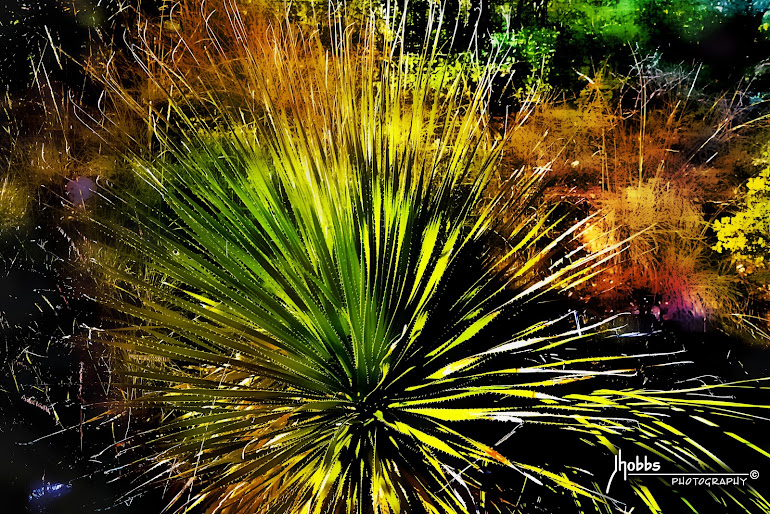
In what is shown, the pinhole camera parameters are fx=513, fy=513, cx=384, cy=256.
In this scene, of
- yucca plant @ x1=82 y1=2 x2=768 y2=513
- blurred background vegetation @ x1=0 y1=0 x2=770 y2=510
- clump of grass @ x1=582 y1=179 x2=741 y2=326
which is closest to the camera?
yucca plant @ x1=82 y1=2 x2=768 y2=513

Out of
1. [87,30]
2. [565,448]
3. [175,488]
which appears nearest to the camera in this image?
[565,448]

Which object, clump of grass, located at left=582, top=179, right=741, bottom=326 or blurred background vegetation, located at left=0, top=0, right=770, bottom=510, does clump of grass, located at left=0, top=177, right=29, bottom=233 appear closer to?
blurred background vegetation, located at left=0, top=0, right=770, bottom=510

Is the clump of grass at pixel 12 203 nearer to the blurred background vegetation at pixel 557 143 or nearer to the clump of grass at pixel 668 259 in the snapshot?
the blurred background vegetation at pixel 557 143

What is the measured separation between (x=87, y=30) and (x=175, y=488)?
1.52m

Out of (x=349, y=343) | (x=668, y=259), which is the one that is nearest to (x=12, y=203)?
(x=349, y=343)

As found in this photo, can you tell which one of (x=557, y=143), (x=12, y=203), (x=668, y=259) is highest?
(x=557, y=143)

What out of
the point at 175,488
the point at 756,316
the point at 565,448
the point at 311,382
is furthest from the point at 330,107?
the point at 756,316

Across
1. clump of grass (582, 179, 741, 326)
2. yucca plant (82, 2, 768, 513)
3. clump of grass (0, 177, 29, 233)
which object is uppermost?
yucca plant (82, 2, 768, 513)

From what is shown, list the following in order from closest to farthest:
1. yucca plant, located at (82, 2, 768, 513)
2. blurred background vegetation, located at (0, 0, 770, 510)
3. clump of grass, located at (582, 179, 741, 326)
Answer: yucca plant, located at (82, 2, 768, 513) < blurred background vegetation, located at (0, 0, 770, 510) < clump of grass, located at (582, 179, 741, 326)

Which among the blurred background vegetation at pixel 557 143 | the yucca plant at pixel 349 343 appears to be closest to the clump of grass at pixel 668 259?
the blurred background vegetation at pixel 557 143

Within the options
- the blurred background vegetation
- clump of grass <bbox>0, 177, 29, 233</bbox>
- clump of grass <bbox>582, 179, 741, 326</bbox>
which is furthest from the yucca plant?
clump of grass <bbox>0, 177, 29, 233</bbox>

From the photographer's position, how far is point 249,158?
1039 mm

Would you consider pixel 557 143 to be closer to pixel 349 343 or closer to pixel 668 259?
pixel 668 259

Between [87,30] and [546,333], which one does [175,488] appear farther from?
[87,30]
